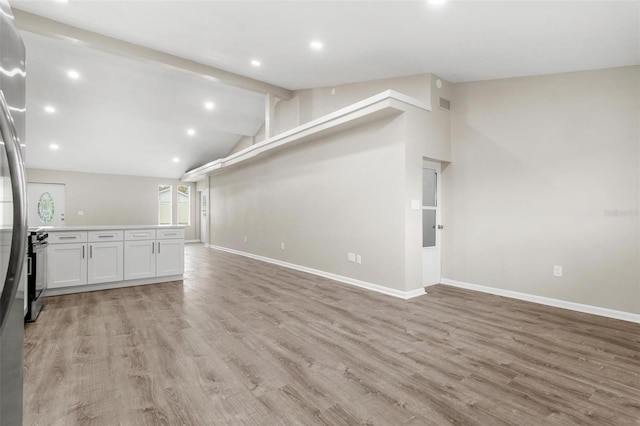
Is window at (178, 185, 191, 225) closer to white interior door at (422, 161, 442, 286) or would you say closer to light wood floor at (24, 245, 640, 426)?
light wood floor at (24, 245, 640, 426)

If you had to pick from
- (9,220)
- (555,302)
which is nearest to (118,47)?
(9,220)

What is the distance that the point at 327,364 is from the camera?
7.52 feet

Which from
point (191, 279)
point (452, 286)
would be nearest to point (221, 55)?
point (191, 279)

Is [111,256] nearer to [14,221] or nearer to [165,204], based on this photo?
[14,221]

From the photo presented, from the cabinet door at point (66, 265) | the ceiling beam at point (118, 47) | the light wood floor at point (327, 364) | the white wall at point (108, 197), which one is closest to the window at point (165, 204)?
the white wall at point (108, 197)

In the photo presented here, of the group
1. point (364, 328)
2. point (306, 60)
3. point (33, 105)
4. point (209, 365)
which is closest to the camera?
point (209, 365)

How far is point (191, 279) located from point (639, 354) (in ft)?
17.7

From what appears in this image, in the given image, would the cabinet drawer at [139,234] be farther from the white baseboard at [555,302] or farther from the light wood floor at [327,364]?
the white baseboard at [555,302]

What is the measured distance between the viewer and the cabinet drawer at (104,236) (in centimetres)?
430

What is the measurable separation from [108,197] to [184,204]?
2452mm

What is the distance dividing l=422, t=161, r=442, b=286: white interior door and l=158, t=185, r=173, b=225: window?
1018 cm

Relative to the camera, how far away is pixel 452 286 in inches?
184

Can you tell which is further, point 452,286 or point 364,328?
point 452,286

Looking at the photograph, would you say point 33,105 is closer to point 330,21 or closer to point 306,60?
point 306,60
